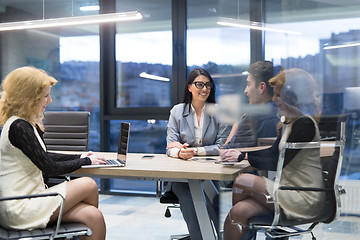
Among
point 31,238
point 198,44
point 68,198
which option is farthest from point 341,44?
point 198,44

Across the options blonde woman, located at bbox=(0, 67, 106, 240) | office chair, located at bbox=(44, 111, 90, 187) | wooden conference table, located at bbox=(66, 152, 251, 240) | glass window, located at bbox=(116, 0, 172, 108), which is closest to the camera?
blonde woman, located at bbox=(0, 67, 106, 240)

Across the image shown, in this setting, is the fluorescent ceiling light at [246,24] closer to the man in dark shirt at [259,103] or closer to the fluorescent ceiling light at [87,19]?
the man in dark shirt at [259,103]

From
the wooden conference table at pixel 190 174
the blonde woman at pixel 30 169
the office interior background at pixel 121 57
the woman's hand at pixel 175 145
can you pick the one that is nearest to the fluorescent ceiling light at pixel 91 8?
the office interior background at pixel 121 57

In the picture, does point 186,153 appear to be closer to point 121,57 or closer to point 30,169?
point 30,169

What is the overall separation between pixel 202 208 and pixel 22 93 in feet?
3.98

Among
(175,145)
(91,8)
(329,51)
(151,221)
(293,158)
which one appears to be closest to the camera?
(329,51)

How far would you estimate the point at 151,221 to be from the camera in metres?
3.90

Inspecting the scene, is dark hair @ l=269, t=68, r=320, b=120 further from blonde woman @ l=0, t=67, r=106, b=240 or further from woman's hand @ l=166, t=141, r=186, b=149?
woman's hand @ l=166, t=141, r=186, b=149

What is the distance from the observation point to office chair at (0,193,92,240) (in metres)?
1.86

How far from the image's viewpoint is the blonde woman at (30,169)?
1.93 metres

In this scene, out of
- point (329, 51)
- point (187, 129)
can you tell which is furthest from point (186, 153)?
point (329, 51)

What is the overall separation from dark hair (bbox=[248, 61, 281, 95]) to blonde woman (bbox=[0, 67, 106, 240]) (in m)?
1.12

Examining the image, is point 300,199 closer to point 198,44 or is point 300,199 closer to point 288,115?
point 288,115

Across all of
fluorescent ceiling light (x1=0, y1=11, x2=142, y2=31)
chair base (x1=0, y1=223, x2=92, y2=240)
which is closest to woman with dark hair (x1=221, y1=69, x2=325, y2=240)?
chair base (x1=0, y1=223, x2=92, y2=240)
